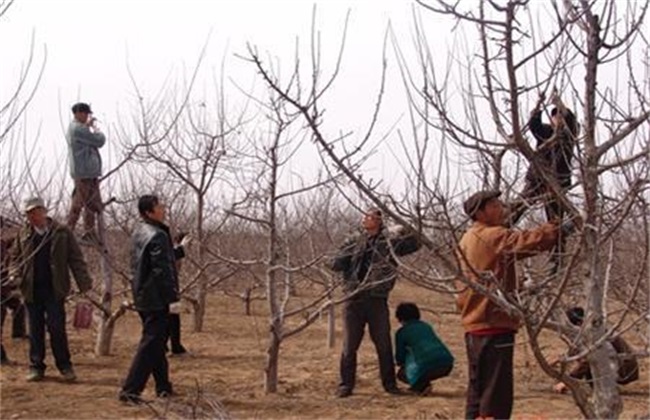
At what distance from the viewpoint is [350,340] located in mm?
6750

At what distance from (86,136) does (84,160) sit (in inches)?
8.7

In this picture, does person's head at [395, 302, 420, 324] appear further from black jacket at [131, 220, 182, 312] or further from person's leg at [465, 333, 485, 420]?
person's leg at [465, 333, 485, 420]

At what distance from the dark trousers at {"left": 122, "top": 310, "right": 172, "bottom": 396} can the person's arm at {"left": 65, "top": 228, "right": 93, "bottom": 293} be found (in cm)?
89

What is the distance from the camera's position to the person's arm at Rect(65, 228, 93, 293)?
6895 mm

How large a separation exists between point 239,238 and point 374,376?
31.7 ft

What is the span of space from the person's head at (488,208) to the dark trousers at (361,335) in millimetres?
2564

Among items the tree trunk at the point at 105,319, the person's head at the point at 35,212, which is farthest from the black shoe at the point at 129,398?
the tree trunk at the point at 105,319

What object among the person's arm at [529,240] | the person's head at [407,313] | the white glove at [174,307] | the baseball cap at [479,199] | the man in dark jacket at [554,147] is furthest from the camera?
the person's head at [407,313]

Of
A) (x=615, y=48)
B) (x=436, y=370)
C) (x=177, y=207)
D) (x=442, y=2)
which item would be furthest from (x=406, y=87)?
(x=177, y=207)

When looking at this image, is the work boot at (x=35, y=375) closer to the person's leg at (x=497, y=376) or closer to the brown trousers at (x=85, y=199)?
the brown trousers at (x=85, y=199)

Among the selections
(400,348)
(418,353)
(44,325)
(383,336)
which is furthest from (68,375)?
(418,353)

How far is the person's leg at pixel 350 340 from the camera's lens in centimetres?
675

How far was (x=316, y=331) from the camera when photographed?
11336 millimetres

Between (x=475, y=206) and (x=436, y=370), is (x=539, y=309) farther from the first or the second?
(x=436, y=370)
